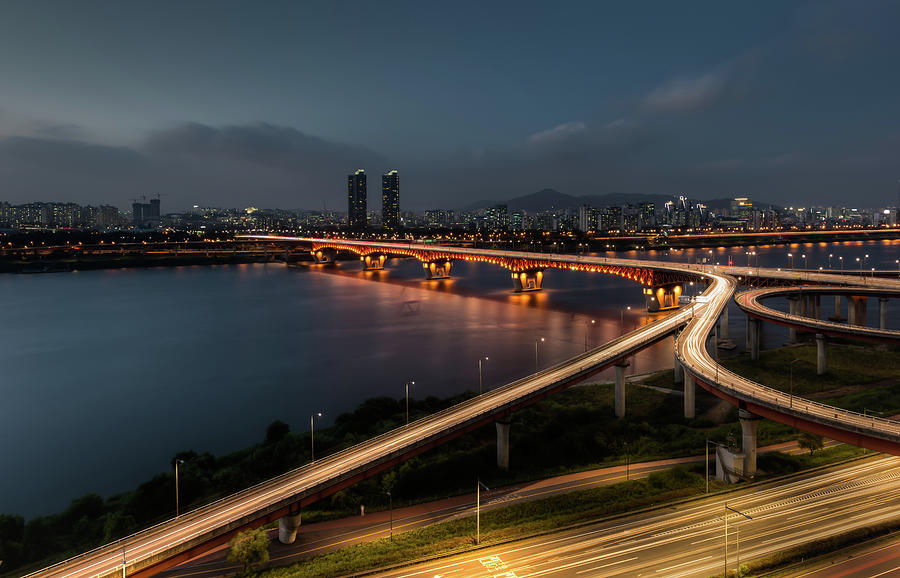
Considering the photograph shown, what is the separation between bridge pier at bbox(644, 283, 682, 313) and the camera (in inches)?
2036

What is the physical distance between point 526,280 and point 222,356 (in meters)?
39.9

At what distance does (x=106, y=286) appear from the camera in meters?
82.1

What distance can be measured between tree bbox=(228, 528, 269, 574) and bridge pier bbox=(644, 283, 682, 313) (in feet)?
147

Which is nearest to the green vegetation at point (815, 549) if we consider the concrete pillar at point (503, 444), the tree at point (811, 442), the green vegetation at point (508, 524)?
the green vegetation at point (508, 524)

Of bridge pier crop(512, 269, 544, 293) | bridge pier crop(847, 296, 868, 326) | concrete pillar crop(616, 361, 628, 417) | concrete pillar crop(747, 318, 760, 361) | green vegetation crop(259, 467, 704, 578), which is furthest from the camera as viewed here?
bridge pier crop(512, 269, 544, 293)

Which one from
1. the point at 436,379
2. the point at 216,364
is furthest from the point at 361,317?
the point at 436,379

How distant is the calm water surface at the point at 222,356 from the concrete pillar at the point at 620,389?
26.7 feet

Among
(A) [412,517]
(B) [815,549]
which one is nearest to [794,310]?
(B) [815,549]

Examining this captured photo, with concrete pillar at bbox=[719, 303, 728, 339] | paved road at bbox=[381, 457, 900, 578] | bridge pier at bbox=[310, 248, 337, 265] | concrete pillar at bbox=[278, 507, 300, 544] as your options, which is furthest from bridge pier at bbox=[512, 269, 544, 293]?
bridge pier at bbox=[310, 248, 337, 265]

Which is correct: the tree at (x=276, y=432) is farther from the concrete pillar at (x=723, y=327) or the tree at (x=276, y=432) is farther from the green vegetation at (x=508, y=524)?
the concrete pillar at (x=723, y=327)

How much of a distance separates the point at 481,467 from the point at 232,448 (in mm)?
12353

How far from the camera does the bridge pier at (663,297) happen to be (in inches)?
2036

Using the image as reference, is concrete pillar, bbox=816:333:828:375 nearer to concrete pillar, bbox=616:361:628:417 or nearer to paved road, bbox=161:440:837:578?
paved road, bbox=161:440:837:578

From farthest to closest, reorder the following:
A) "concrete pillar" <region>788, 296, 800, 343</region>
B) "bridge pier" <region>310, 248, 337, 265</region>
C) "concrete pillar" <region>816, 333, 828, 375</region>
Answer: "bridge pier" <region>310, 248, 337, 265</region>, "concrete pillar" <region>788, 296, 800, 343</region>, "concrete pillar" <region>816, 333, 828, 375</region>
